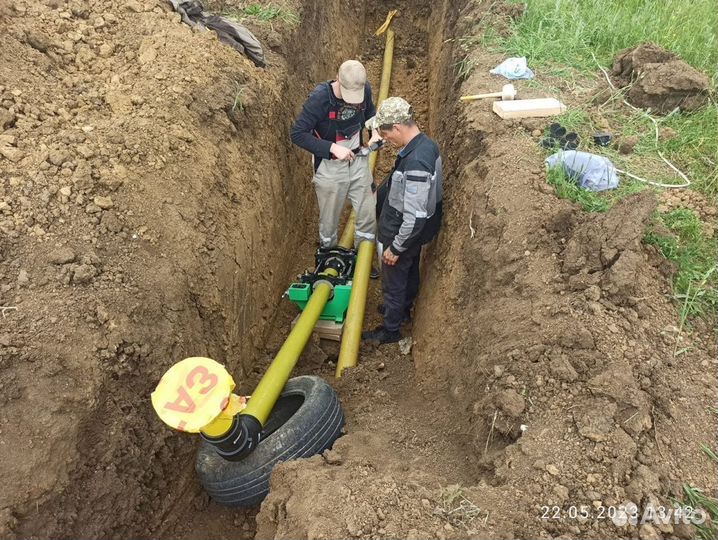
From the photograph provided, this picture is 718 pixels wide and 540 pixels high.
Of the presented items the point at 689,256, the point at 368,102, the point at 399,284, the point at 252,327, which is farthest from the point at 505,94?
the point at 252,327

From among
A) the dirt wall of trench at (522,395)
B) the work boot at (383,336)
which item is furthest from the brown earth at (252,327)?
the work boot at (383,336)

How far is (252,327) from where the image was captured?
409 cm

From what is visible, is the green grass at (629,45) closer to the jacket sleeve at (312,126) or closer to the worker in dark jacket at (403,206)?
the worker in dark jacket at (403,206)

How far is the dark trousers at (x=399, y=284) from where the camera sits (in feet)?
13.6

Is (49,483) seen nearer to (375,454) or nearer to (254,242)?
(375,454)

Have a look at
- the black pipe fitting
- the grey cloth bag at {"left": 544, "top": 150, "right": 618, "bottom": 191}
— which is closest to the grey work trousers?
the grey cloth bag at {"left": 544, "top": 150, "right": 618, "bottom": 191}

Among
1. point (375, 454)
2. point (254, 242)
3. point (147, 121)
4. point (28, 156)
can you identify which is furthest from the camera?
point (254, 242)

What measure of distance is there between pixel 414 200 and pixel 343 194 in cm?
145

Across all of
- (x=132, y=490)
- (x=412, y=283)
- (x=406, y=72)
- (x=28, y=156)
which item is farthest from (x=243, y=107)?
(x=406, y=72)

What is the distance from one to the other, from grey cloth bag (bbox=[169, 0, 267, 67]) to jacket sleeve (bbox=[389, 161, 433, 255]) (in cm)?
251

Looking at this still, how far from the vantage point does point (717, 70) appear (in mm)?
4320

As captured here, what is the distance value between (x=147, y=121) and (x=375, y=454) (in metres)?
2.79

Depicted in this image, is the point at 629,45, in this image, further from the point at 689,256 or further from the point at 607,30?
the point at 689,256

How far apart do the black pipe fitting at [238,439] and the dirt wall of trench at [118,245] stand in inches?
23.2
